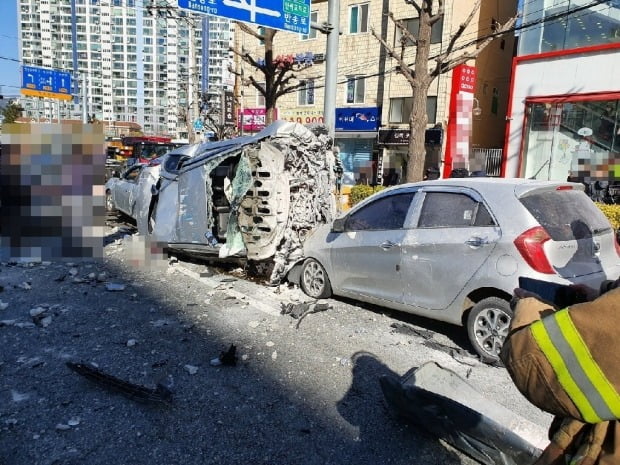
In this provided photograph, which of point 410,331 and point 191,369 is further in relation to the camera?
point 410,331

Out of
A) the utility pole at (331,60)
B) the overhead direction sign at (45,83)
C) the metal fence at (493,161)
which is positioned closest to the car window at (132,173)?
the utility pole at (331,60)

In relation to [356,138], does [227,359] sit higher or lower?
lower

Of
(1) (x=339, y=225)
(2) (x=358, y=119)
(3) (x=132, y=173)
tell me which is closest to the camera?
(1) (x=339, y=225)

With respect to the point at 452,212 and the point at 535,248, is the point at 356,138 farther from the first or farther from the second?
the point at 535,248

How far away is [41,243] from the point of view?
6812 millimetres

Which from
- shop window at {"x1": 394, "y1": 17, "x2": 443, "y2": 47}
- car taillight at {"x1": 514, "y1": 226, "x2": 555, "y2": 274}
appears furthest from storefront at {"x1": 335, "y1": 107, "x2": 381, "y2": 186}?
car taillight at {"x1": 514, "y1": 226, "x2": 555, "y2": 274}

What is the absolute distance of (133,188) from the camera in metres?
9.77

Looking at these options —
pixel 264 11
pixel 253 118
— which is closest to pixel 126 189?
pixel 264 11

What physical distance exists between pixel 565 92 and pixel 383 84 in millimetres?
10037

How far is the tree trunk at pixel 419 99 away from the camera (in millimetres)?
11289

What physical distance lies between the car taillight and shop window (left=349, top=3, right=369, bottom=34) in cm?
2252

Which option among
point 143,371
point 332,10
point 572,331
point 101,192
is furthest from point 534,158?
point 572,331

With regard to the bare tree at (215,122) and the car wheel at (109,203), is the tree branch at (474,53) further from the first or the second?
the bare tree at (215,122)

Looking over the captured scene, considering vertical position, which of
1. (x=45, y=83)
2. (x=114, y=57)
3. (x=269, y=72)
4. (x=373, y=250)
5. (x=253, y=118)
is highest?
(x=114, y=57)
